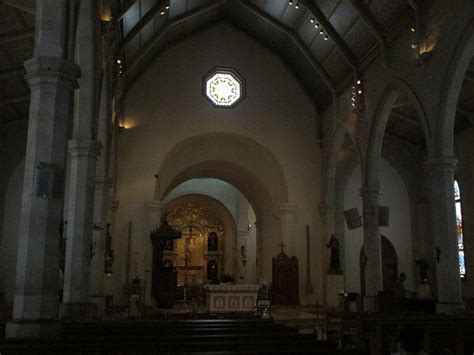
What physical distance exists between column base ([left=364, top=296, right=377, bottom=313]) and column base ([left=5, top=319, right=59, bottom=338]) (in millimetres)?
11194

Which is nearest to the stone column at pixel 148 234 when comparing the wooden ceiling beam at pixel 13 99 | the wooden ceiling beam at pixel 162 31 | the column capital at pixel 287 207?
the column capital at pixel 287 207

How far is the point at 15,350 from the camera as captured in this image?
5719mm

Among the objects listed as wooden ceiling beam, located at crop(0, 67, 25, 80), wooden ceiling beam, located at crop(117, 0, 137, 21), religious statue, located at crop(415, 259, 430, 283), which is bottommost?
religious statue, located at crop(415, 259, 430, 283)

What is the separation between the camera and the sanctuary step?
586 centimetres

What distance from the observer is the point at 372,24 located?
15641 mm

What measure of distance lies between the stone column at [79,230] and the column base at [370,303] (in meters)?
8.80

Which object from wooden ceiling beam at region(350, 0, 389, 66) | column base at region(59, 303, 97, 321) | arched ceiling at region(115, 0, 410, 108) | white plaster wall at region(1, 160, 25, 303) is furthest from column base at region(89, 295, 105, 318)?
wooden ceiling beam at region(350, 0, 389, 66)

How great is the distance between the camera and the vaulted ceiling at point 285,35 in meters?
15.1

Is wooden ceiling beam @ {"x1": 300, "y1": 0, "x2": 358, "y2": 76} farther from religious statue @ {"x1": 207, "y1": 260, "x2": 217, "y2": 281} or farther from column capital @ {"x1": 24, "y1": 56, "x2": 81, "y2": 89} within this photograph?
religious statue @ {"x1": 207, "y1": 260, "x2": 217, "y2": 281}

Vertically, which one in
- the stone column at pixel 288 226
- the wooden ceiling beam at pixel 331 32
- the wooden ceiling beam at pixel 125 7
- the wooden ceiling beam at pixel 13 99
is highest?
the wooden ceiling beam at pixel 331 32

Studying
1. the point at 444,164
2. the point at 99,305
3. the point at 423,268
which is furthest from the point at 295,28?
the point at 99,305

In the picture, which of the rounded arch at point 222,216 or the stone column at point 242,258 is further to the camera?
the rounded arch at point 222,216

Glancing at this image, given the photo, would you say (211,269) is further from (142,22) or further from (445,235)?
(445,235)

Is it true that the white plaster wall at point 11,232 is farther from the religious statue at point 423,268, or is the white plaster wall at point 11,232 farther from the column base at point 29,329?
the religious statue at point 423,268
